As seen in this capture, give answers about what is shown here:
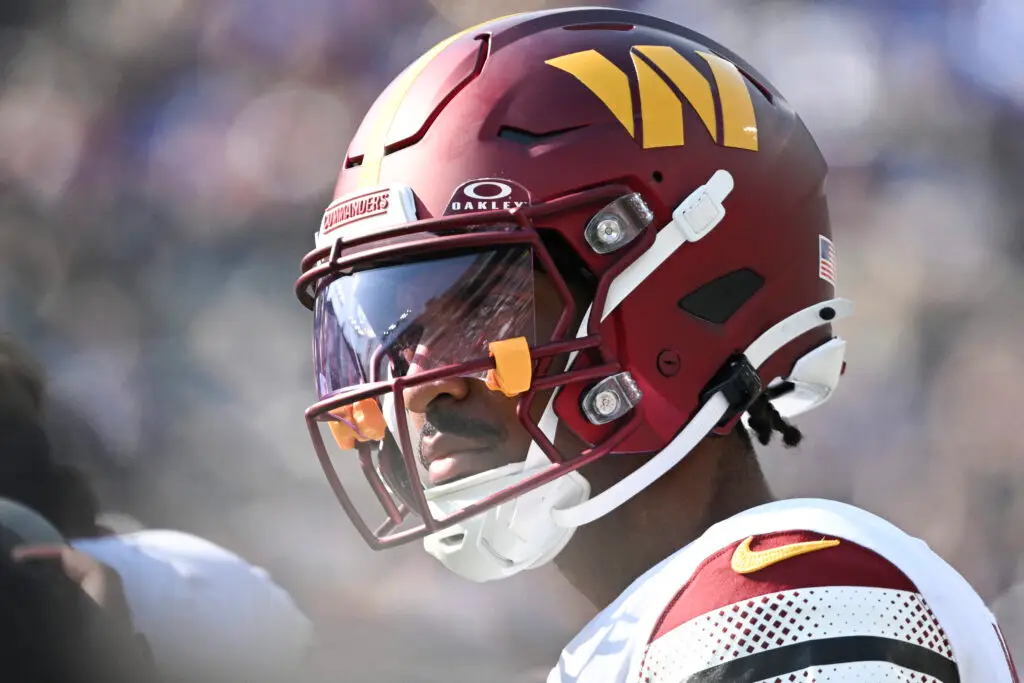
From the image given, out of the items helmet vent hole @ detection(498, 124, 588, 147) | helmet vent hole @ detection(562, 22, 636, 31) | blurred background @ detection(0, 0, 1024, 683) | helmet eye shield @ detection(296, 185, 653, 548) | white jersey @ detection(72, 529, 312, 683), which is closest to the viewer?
helmet eye shield @ detection(296, 185, 653, 548)

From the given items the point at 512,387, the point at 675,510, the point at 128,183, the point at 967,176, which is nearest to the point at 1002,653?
the point at 675,510

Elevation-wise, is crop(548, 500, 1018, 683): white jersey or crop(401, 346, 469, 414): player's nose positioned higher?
crop(401, 346, 469, 414): player's nose

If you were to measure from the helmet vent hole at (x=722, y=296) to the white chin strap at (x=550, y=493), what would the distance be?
0.19 feet

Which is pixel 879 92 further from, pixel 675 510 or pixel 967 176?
pixel 675 510

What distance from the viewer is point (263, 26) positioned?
4098mm

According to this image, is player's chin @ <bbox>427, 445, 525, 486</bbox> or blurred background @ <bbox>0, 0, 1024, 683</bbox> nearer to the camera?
player's chin @ <bbox>427, 445, 525, 486</bbox>

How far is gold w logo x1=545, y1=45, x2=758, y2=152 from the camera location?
1380 mm

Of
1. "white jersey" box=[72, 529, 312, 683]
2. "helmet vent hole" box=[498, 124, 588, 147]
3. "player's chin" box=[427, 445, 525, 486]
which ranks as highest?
"helmet vent hole" box=[498, 124, 588, 147]

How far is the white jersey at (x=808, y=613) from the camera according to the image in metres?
0.96

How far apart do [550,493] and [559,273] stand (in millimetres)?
268

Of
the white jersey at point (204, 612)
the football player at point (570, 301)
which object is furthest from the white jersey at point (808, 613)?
the white jersey at point (204, 612)

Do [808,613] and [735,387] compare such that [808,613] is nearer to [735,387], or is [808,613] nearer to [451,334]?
[735,387]

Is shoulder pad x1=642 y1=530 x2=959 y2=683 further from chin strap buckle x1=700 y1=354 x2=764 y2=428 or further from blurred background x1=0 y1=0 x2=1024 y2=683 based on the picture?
blurred background x1=0 y1=0 x2=1024 y2=683

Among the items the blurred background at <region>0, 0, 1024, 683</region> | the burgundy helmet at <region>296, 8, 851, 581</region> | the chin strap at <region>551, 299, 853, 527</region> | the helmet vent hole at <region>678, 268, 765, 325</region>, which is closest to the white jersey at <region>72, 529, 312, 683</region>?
the blurred background at <region>0, 0, 1024, 683</region>
